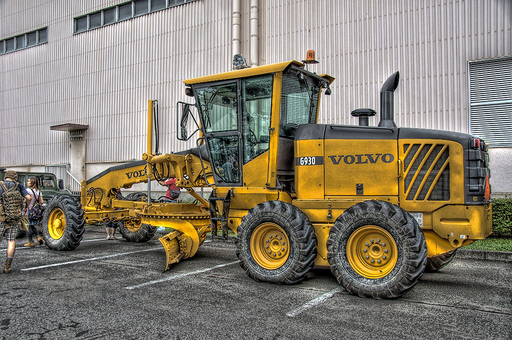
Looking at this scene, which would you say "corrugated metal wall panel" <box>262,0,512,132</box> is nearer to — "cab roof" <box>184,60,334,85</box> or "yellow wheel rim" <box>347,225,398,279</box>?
"cab roof" <box>184,60,334,85</box>

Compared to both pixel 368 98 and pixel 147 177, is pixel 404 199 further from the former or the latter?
pixel 368 98

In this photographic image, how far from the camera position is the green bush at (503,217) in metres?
10.7

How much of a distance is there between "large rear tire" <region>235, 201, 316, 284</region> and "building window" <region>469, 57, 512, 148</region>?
8.55 metres

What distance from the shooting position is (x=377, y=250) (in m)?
5.89

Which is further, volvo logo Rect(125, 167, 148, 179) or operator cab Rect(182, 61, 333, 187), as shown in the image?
volvo logo Rect(125, 167, 148, 179)

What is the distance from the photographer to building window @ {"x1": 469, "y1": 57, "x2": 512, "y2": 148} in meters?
12.3

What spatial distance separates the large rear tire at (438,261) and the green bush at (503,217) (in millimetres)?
4510

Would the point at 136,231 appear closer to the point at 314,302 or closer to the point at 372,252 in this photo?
the point at 314,302

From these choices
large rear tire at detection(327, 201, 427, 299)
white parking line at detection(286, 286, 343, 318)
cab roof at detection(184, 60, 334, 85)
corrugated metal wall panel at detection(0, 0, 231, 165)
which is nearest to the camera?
white parking line at detection(286, 286, 343, 318)

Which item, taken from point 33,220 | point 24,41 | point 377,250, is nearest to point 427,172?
point 377,250

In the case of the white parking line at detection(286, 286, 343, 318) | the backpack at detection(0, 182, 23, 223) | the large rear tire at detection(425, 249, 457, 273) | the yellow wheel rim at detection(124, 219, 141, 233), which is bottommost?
the white parking line at detection(286, 286, 343, 318)

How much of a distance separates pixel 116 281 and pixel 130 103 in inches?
537

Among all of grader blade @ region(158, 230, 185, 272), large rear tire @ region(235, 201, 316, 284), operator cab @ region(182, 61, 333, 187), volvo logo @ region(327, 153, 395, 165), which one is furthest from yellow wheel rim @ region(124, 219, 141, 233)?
volvo logo @ region(327, 153, 395, 165)

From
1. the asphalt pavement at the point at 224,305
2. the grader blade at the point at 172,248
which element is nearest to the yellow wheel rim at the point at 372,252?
the asphalt pavement at the point at 224,305
